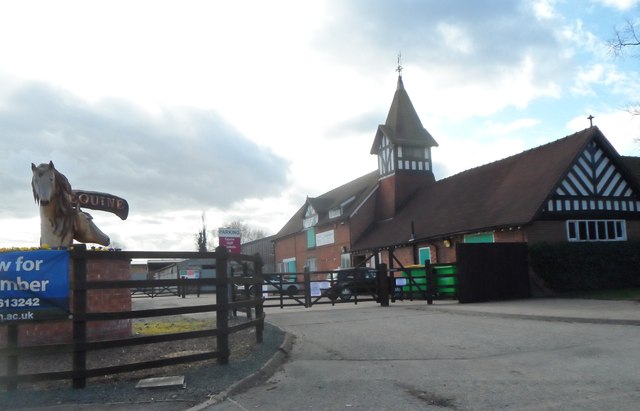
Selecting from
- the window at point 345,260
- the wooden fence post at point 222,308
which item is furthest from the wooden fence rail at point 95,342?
the window at point 345,260

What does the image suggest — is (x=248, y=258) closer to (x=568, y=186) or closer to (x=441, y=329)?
(x=441, y=329)

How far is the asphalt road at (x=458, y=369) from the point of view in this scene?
5.91m

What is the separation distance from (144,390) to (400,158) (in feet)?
107

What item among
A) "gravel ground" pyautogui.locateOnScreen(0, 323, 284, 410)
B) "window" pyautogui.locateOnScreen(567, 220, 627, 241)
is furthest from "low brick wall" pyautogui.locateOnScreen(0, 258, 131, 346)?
"window" pyautogui.locateOnScreen(567, 220, 627, 241)

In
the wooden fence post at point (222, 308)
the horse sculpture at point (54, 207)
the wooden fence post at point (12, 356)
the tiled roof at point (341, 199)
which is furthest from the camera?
the tiled roof at point (341, 199)

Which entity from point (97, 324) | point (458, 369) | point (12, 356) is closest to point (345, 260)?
point (97, 324)

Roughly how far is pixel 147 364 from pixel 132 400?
0.83m

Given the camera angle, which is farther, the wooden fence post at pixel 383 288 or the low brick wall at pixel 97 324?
the wooden fence post at pixel 383 288

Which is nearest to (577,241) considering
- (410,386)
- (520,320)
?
(520,320)

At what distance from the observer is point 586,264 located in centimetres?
2194

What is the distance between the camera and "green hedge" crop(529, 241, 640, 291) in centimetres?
2123

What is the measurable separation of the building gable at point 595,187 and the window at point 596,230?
1.79 feet

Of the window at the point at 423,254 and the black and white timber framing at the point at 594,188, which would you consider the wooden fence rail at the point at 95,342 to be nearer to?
the black and white timber framing at the point at 594,188

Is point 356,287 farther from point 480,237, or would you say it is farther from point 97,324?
point 97,324
